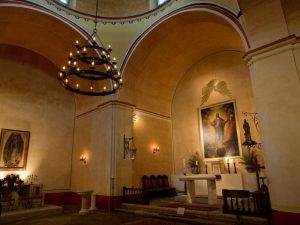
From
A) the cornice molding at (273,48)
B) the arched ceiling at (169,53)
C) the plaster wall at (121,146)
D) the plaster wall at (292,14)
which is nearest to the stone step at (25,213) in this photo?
→ the plaster wall at (121,146)

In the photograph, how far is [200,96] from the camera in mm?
11906

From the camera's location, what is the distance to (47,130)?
11602 millimetres

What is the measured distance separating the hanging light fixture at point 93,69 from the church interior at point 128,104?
140 millimetres

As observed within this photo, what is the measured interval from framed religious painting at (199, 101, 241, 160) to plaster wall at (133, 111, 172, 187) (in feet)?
7.06

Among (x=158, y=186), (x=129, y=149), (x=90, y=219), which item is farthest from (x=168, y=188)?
(x=90, y=219)

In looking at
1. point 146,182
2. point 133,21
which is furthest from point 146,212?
point 133,21

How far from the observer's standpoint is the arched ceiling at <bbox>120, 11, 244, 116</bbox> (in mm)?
9406

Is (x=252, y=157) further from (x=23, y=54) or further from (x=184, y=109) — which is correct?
(x=23, y=54)

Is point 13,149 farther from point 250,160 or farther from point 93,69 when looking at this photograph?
point 250,160

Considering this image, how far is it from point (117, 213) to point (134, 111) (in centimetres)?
474

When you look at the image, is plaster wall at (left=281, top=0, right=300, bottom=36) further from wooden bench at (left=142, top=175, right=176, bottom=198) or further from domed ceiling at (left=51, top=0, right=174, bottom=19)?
wooden bench at (left=142, top=175, right=176, bottom=198)

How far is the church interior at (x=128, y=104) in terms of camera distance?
9.03 m

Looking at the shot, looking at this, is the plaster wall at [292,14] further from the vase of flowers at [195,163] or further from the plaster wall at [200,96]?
the vase of flowers at [195,163]

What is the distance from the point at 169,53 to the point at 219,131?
4602 millimetres
